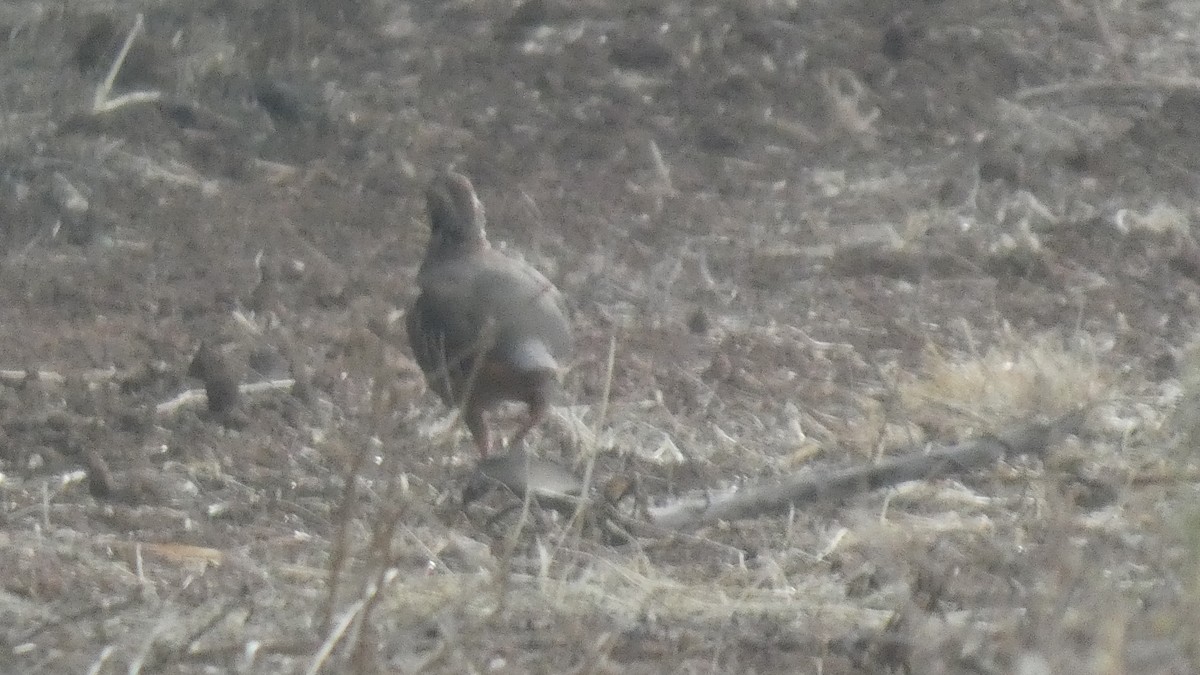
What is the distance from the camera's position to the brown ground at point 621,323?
14.2ft

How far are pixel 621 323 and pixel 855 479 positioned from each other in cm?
251

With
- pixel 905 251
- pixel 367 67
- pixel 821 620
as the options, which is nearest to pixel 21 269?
pixel 367 67

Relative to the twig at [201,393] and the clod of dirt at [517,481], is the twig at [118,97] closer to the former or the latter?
the twig at [201,393]

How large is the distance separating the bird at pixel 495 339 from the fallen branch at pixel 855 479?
2.82 ft

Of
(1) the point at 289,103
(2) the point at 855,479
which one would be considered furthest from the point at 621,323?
(1) the point at 289,103

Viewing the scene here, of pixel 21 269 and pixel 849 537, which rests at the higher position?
pixel 849 537

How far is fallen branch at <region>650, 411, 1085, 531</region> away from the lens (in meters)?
5.42

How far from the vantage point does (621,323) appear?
7918 mm

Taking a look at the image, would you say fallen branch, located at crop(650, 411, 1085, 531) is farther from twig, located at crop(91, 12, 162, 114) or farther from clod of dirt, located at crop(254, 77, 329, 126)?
twig, located at crop(91, 12, 162, 114)

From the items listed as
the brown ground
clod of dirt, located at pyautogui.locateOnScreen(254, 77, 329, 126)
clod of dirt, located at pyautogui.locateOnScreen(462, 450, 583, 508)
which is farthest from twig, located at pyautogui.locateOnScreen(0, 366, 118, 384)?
clod of dirt, located at pyautogui.locateOnScreen(254, 77, 329, 126)

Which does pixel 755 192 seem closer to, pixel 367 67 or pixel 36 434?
pixel 367 67

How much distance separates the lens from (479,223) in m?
7.07

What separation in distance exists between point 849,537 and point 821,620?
2.69ft

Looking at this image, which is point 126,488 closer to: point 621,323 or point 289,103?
point 621,323
